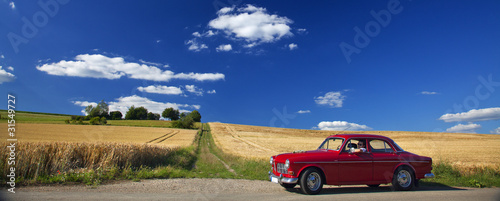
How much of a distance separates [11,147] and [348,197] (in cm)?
1193

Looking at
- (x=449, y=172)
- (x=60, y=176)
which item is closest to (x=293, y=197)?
(x=60, y=176)

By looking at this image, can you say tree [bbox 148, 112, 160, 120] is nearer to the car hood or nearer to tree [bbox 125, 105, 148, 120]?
tree [bbox 125, 105, 148, 120]

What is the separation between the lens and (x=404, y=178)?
33.4 feet

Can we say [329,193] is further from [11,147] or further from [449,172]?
[11,147]

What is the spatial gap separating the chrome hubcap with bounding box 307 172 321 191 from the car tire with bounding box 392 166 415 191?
3.06m

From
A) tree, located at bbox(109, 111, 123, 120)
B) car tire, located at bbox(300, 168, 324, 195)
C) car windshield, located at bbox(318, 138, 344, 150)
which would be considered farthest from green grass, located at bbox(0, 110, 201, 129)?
car tire, located at bbox(300, 168, 324, 195)

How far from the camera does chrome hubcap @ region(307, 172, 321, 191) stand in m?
9.11

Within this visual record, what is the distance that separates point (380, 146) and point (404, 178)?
4.57 ft

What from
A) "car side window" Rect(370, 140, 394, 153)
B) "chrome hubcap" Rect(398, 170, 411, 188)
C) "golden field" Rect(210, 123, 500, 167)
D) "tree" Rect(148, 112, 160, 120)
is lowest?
"golden field" Rect(210, 123, 500, 167)

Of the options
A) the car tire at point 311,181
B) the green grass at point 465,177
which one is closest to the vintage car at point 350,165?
the car tire at point 311,181

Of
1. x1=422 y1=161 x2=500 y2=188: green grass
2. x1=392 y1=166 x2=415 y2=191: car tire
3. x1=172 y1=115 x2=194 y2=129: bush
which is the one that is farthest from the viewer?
x1=172 y1=115 x2=194 y2=129: bush

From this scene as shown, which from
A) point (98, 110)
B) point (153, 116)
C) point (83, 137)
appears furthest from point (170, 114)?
point (83, 137)

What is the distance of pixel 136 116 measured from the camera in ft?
441

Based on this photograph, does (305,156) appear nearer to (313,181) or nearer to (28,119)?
(313,181)
